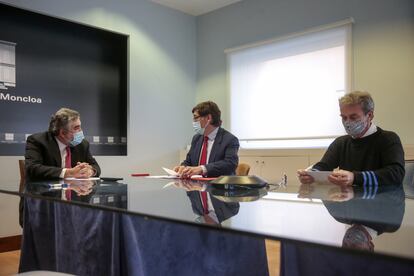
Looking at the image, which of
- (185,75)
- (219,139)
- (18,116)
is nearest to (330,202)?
(219,139)

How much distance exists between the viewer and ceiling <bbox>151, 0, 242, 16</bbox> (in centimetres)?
452

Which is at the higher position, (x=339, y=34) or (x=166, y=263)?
(x=339, y=34)

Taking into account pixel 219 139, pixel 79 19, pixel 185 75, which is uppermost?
pixel 79 19

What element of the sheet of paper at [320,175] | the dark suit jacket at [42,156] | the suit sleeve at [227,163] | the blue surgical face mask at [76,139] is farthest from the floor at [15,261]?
the blue surgical face mask at [76,139]

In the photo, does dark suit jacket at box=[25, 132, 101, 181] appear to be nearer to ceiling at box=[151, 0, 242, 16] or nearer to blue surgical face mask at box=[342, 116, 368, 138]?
blue surgical face mask at box=[342, 116, 368, 138]

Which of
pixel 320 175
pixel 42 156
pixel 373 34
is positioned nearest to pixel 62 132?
pixel 42 156

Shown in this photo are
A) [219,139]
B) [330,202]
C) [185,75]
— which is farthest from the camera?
[185,75]

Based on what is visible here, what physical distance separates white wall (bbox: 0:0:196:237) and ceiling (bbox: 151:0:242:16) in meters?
0.09

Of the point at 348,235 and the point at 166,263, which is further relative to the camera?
the point at 166,263

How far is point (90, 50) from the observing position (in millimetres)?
4098

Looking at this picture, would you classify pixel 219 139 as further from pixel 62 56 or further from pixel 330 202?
pixel 62 56

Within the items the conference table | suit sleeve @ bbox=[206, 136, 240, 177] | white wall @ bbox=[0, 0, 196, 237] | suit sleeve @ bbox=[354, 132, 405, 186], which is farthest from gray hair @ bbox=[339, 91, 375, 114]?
white wall @ bbox=[0, 0, 196, 237]

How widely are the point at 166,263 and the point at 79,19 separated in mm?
3128

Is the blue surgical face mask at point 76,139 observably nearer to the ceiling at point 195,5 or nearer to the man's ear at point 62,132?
the man's ear at point 62,132
